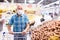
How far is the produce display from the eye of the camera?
123cm

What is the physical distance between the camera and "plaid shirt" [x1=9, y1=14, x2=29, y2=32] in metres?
1.28

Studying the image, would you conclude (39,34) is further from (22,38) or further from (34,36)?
(22,38)

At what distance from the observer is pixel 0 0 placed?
127cm

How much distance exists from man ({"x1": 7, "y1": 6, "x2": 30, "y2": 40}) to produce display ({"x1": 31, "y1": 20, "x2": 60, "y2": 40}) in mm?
76

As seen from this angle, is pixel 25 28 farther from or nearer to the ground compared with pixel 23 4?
nearer to the ground

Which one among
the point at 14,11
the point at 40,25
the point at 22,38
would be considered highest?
the point at 14,11

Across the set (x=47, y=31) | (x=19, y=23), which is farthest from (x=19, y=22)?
(x=47, y=31)

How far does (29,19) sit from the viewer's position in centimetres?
129

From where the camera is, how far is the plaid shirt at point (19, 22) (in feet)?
4.20

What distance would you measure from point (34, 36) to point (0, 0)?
421mm

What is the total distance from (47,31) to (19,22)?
0.25 meters

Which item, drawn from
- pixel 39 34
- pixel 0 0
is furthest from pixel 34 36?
pixel 0 0

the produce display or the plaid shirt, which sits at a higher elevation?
the plaid shirt

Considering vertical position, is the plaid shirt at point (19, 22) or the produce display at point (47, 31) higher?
the plaid shirt at point (19, 22)
